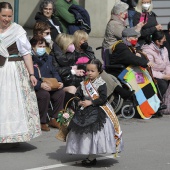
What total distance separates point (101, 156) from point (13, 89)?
1.44 metres

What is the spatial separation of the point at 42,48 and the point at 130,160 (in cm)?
278

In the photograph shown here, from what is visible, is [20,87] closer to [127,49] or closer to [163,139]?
[163,139]

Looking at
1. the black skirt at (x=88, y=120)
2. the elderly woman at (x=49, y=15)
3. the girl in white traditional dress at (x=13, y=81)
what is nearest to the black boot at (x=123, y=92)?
the elderly woman at (x=49, y=15)

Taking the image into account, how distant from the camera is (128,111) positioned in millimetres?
12242

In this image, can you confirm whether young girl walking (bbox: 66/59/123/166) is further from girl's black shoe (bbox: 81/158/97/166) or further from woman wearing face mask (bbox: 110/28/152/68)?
woman wearing face mask (bbox: 110/28/152/68)

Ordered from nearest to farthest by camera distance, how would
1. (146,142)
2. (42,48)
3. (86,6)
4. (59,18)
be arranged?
(146,142) → (42,48) → (59,18) → (86,6)

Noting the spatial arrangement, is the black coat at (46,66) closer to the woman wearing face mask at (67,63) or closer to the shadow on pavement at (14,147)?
the woman wearing face mask at (67,63)

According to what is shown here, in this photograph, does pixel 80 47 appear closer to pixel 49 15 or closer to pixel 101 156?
pixel 49 15

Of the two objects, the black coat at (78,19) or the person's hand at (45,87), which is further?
the black coat at (78,19)

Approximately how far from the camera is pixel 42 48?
1111 cm

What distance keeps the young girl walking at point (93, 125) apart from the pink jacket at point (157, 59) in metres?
4.32

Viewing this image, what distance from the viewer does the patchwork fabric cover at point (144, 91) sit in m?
12.3

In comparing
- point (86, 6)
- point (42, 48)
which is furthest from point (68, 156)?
point (86, 6)

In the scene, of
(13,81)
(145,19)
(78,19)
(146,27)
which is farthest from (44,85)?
(145,19)
